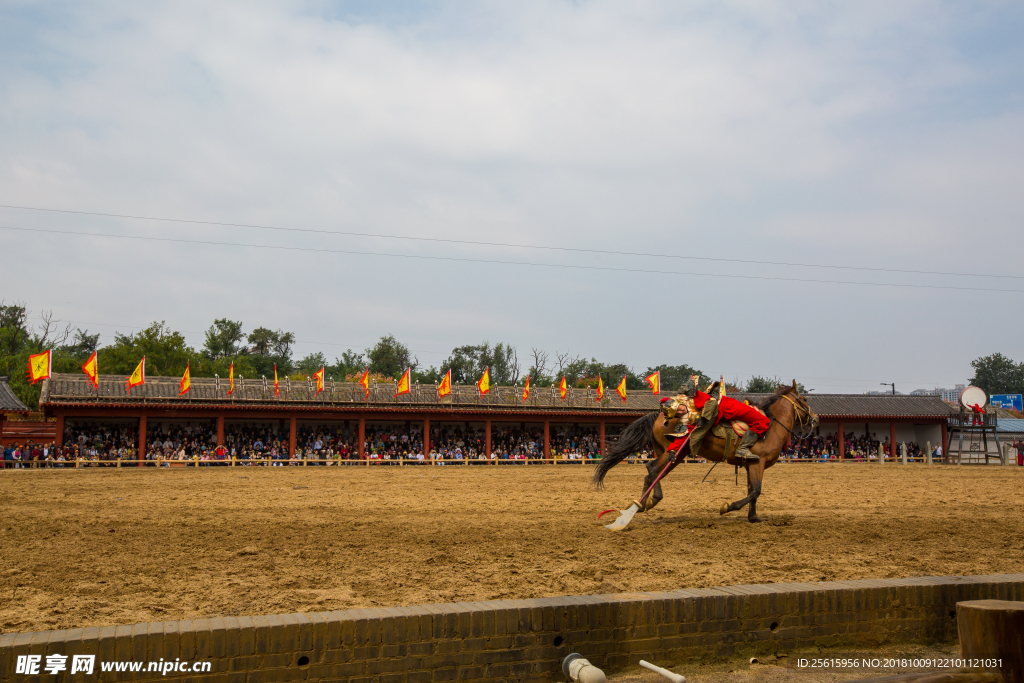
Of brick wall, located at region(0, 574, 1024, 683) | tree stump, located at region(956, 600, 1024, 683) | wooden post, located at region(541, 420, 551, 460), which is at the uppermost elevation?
tree stump, located at region(956, 600, 1024, 683)

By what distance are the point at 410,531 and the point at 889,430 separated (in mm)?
42994

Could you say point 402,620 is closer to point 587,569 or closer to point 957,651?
point 587,569

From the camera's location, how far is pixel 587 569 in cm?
730

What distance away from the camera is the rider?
1138cm

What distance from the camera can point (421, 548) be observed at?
839cm

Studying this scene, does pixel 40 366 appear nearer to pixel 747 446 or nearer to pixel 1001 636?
pixel 747 446

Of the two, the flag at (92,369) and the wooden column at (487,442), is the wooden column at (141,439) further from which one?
the wooden column at (487,442)

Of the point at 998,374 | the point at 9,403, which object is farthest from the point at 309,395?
the point at 998,374

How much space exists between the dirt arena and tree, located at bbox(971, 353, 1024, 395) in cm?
10328

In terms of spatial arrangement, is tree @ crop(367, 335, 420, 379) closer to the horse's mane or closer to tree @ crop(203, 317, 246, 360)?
tree @ crop(203, 317, 246, 360)

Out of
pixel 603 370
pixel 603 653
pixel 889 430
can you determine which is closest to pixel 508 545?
pixel 603 653

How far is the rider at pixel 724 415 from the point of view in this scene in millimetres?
11383

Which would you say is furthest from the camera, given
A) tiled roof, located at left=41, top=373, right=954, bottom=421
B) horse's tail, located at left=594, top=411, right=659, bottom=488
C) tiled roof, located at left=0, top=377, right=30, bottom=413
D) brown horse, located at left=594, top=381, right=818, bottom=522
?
tiled roof, located at left=41, top=373, right=954, bottom=421

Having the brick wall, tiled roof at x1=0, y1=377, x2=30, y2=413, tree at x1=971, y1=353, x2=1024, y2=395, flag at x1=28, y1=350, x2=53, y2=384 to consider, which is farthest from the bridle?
tree at x1=971, y1=353, x2=1024, y2=395
